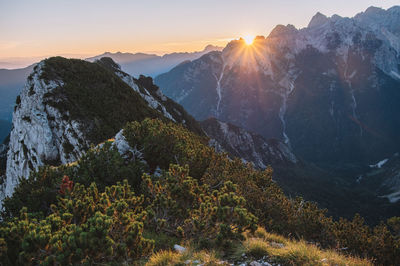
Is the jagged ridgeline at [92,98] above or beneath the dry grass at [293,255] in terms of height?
above

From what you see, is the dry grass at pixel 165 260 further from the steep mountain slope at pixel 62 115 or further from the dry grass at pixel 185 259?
the steep mountain slope at pixel 62 115

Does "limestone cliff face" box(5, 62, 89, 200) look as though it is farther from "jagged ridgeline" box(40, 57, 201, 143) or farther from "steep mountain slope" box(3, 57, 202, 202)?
"jagged ridgeline" box(40, 57, 201, 143)

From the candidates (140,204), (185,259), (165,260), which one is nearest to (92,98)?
(140,204)

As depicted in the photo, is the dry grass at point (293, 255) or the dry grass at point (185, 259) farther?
the dry grass at point (293, 255)

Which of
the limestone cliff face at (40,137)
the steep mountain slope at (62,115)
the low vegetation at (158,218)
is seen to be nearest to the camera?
the low vegetation at (158,218)

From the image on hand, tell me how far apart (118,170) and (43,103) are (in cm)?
3805

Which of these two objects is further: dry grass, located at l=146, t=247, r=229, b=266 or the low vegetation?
the low vegetation

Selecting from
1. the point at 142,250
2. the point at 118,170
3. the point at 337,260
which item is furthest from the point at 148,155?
the point at 337,260

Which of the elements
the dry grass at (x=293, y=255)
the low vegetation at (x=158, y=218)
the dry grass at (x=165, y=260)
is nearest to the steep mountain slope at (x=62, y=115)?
the low vegetation at (x=158, y=218)

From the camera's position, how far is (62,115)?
4484 centimetres

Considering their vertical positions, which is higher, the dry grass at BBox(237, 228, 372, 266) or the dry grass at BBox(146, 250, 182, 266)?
the dry grass at BBox(146, 250, 182, 266)

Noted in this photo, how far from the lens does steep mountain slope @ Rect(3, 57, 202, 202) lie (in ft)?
136

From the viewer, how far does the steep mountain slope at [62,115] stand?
136ft

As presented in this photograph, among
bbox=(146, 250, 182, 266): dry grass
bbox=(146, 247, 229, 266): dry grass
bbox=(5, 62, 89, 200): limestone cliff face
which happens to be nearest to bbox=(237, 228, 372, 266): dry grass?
bbox=(146, 247, 229, 266): dry grass
